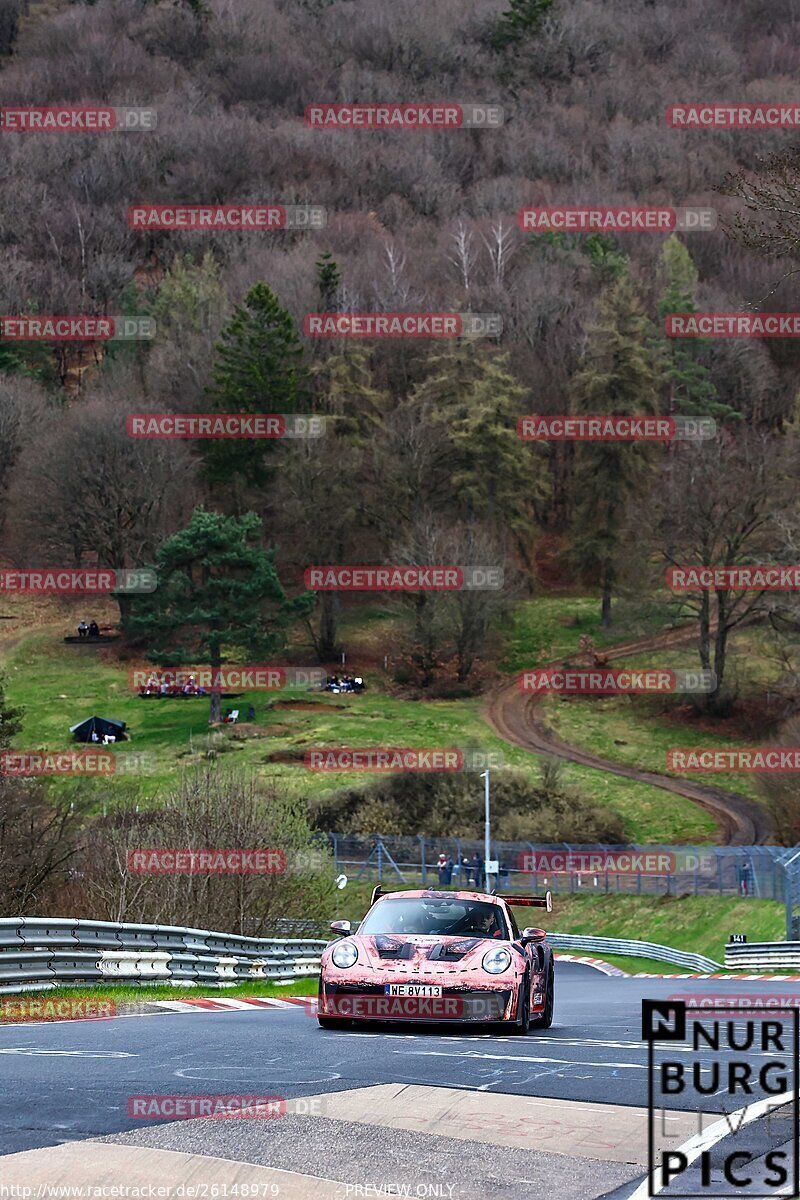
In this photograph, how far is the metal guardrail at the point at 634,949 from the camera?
43.3m

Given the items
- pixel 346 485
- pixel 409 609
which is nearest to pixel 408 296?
pixel 346 485

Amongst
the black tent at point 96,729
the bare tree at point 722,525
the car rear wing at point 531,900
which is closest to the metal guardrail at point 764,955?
the car rear wing at point 531,900

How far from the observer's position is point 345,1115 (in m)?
9.34

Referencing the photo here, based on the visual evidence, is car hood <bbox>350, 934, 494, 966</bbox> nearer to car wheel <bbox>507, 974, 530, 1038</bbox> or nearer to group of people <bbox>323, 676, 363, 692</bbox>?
car wheel <bbox>507, 974, 530, 1038</bbox>

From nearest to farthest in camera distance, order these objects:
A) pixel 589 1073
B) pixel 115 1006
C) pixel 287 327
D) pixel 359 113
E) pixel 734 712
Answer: pixel 589 1073, pixel 115 1006, pixel 734 712, pixel 287 327, pixel 359 113

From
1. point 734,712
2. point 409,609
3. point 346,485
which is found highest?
point 346,485

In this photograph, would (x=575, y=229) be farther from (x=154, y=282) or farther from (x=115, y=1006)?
(x=115, y=1006)

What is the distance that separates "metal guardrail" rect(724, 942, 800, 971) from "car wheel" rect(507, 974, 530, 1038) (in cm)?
2201

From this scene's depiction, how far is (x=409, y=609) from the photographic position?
8662 cm

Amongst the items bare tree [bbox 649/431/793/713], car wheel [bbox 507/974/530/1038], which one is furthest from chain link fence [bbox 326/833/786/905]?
car wheel [bbox 507/974/530/1038]

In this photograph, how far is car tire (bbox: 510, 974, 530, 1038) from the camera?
50.0 ft

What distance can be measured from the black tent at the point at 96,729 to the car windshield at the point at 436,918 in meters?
63.1

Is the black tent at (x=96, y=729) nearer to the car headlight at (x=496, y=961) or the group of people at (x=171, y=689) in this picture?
the group of people at (x=171, y=689)

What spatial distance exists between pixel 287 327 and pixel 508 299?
23.3 metres
